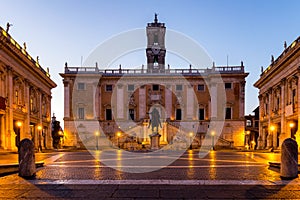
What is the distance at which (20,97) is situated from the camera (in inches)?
1481

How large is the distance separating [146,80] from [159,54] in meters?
6.10

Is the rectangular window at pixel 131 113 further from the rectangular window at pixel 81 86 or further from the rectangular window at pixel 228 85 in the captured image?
the rectangular window at pixel 228 85

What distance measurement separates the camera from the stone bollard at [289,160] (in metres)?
11.1

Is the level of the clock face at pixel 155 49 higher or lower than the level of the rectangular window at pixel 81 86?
higher

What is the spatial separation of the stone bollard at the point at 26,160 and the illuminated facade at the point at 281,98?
27.3 m

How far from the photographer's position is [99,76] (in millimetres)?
59438

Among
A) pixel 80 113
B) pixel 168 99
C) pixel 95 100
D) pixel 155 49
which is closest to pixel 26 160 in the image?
pixel 95 100

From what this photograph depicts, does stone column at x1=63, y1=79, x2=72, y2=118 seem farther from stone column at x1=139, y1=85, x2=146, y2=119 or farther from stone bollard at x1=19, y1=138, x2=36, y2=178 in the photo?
stone bollard at x1=19, y1=138, x2=36, y2=178

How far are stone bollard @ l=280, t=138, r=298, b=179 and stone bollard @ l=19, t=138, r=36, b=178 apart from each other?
30.5 ft

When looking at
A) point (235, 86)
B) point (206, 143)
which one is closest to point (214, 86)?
point (235, 86)

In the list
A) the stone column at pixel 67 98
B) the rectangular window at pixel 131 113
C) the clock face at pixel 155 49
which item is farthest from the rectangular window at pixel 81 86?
the clock face at pixel 155 49

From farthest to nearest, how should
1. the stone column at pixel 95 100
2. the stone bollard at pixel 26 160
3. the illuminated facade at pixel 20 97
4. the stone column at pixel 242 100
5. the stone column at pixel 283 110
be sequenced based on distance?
the stone column at pixel 95 100
the stone column at pixel 242 100
the stone column at pixel 283 110
the illuminated facade at pixel 20 97
the stone bollard at pixel 26 160

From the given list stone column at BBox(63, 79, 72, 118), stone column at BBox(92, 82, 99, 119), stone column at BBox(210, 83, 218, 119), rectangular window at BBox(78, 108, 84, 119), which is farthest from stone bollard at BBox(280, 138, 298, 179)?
stone column at BBox(63, 79, 72, 118)

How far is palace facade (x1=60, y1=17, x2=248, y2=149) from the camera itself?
58562 mm
